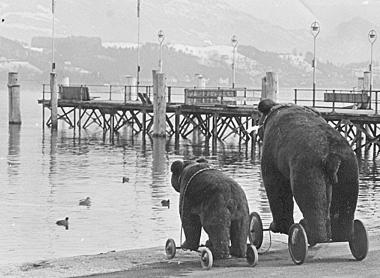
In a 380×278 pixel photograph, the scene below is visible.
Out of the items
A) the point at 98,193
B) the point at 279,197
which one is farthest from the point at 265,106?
the point at 98,193

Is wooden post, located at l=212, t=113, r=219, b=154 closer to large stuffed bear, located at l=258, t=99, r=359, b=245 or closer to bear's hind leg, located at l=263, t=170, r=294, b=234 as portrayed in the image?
bear's hind leg, located at l=263, t=170, r=294, b=234

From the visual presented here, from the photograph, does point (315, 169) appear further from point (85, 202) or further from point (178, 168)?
point (85, 202)

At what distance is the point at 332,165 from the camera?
49.6ft

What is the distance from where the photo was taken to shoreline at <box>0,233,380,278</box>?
47.5 feet

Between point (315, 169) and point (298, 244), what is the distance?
3.45ft

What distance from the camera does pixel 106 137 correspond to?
67688 millimetres

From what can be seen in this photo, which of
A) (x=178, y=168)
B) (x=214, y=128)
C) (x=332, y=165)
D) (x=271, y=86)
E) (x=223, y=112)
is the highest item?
(x=271, y=86)

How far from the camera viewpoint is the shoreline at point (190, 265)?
14.5 m

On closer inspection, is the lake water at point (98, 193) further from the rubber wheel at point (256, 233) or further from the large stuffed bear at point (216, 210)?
the large stuffed bear at point (216, 210)

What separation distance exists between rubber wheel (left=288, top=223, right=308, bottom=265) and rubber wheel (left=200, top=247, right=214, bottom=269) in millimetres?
1141

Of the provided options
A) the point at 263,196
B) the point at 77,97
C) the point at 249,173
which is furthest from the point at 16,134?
the point at 263,196

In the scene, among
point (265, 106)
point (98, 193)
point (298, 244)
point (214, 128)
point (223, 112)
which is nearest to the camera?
point (298, 244)

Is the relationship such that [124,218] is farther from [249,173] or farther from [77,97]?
[77,97]

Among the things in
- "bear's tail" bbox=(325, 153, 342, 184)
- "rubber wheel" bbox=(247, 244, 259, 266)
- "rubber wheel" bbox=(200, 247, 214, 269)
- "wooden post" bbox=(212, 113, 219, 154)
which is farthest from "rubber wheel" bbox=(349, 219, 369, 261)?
"wooden post" bbox=(212, 113, 219, 154)
